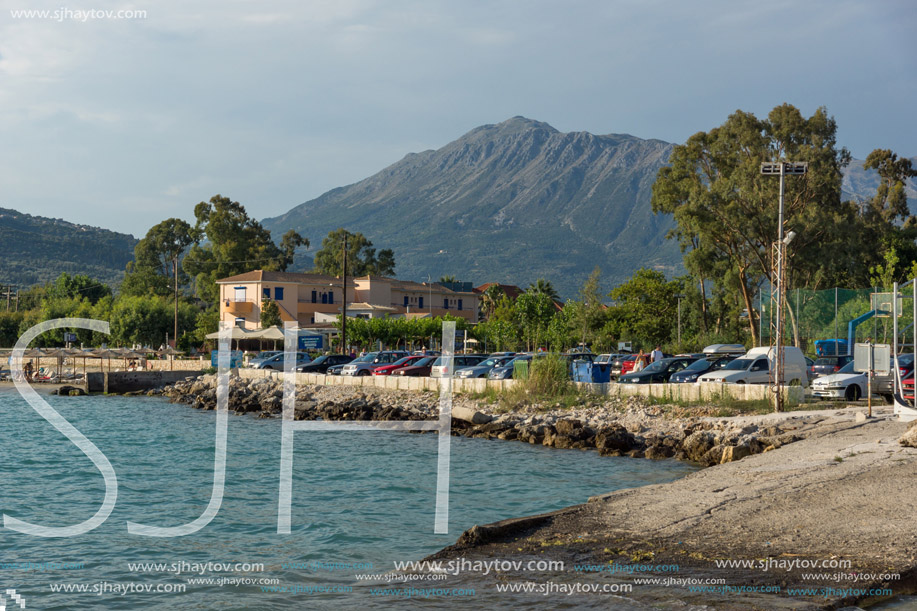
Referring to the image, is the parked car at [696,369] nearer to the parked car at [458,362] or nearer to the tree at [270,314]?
the parked car at [458,362]

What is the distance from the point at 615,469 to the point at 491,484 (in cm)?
360

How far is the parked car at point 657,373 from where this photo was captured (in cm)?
3291

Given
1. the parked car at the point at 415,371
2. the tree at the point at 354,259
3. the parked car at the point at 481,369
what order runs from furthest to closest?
1. the tree at the point at 354,259
2. the parked car at the point at 415,371
3. the parked car at the point at 481,369

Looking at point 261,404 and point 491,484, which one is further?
point 261,404

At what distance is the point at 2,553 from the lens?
12.7m

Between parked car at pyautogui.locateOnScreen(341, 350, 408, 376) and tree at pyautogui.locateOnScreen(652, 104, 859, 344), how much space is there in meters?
20.7

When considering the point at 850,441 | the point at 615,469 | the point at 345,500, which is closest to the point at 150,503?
the point at 345,500

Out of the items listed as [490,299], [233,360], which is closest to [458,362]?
[233,360]

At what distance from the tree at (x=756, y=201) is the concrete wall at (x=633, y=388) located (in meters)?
23.1

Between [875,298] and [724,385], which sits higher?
[875,298]

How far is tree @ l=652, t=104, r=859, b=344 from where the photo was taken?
50.7 m

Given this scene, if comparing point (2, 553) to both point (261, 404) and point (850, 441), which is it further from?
point (261, 404)

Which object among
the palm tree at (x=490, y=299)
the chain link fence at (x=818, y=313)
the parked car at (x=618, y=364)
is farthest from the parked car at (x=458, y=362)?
the palm tree at (x=490, y=299)

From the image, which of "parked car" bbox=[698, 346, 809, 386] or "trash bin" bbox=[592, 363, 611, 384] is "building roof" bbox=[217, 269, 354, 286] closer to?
"trash bin" bbox=[592, 363, 611, 384]
